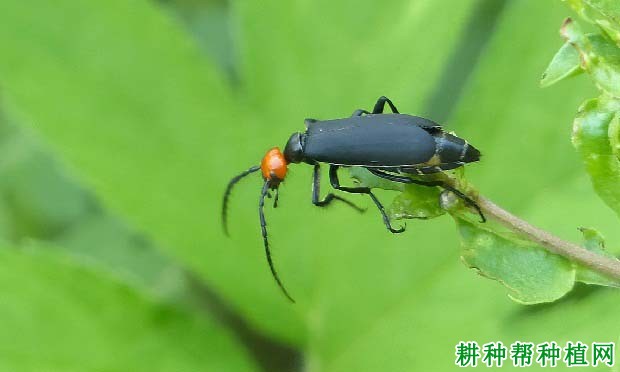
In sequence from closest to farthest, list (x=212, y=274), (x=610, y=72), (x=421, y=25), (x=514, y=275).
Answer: (x=610, y=72) < (x=514, y=275) < (x=421, y=25) < (x=212, y=274)

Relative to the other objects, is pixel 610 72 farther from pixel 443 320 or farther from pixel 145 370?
pixel 145 370

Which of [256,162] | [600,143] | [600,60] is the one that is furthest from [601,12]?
[256,162]

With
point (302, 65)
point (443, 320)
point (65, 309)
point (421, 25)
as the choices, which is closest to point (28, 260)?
point (65, 309)

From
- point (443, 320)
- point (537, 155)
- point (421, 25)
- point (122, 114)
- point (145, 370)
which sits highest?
point (122, 114)

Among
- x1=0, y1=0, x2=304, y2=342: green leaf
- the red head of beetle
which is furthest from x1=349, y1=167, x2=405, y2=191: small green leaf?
x1=0, y1=0, x2=304, y2=342: green leaf

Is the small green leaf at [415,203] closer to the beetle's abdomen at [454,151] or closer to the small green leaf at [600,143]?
the small green leaf at [600,143]

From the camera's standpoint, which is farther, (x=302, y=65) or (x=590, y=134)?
(x=302, y=65)

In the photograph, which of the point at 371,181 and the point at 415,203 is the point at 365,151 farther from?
the point at 415,203
